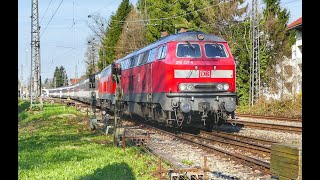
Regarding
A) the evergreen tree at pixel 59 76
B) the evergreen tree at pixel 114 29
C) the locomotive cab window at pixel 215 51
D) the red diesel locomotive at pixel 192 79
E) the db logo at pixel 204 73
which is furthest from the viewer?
the evergreen tree at pixel 59 76

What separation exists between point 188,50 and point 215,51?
960mm

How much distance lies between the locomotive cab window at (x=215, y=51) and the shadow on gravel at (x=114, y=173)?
251 inches

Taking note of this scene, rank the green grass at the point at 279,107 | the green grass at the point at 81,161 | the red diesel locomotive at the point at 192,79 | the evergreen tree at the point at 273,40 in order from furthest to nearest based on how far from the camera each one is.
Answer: the evergreen tree at the point at 273,40
the green grass at the point at 279,107
the red diesel locomotive at the point at 192,79
the green grass at the point at 81,161

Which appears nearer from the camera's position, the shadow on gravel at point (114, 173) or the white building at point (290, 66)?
the shadow on gravel at point (114, 173)

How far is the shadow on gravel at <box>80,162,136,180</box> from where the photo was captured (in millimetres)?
7399

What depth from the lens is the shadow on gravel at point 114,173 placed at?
24.3 feet

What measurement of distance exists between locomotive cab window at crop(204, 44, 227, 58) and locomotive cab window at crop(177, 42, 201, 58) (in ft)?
1.06

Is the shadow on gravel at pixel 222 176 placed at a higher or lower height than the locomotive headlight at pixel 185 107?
lower

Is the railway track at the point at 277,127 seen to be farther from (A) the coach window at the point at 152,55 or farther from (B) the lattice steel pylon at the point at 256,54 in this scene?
(B) the lattice steel pylon at the point at 256,54

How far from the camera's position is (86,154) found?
392 inches

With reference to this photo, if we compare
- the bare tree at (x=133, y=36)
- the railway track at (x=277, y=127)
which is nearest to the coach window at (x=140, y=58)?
the railway track at (x=277, y=127)

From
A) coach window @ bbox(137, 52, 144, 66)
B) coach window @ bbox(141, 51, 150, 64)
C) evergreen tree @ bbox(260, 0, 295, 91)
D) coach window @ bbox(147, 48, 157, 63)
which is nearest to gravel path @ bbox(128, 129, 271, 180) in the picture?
coach window @ bbox(147, 48, 157, 63)
